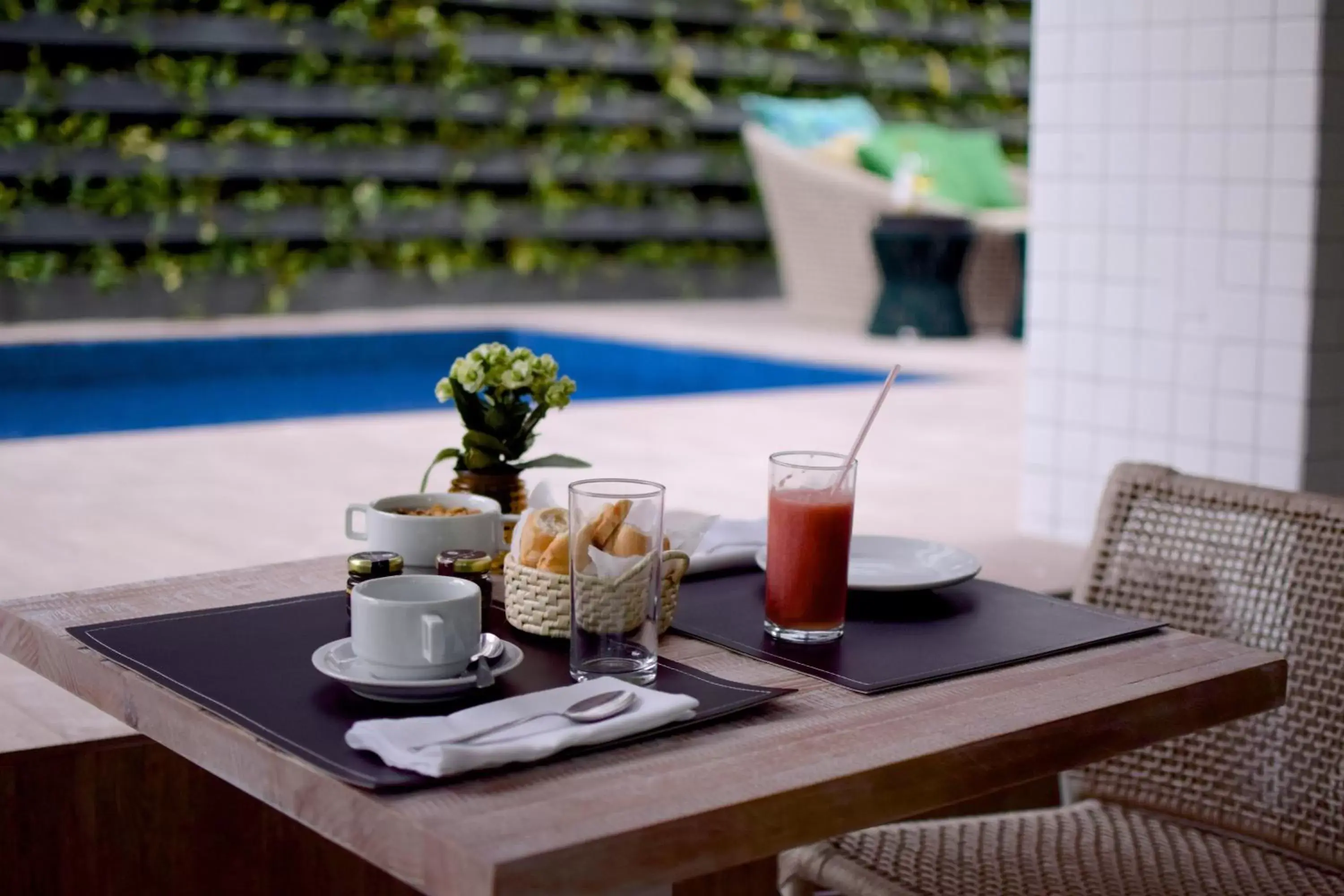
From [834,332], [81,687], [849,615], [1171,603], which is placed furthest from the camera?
[834,332]

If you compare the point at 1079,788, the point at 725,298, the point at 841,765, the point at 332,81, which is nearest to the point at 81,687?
the point at 841,765

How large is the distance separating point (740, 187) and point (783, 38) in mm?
651

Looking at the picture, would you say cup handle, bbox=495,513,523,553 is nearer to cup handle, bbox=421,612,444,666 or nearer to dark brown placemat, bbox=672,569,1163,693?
dark brown placemat, bbox=672,569,1163,693

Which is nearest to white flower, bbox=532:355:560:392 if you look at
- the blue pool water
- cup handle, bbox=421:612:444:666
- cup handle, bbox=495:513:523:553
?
cup handle, bbox=495:513:523:553

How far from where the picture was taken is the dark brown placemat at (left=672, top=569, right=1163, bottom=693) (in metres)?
1.17

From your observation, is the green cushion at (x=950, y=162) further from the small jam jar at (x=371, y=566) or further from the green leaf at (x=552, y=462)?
the small jam jar at (x=371, y=566)

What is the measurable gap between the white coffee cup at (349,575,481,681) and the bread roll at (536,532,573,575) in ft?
0.39

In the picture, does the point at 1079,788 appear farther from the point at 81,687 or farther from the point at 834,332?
the point at 834,332

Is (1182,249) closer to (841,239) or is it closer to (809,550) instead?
(809,550)

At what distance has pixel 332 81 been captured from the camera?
21.7 ft

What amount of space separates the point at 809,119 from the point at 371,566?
5.90 meters

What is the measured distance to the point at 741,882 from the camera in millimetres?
2084

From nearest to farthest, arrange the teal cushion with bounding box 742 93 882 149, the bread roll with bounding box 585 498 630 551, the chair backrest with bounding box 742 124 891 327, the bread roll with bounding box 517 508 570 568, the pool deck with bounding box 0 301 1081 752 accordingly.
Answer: the bread roll with bounding box 585 498 630 551
the bread roll with bounding box 517 508 570 568
the pool deck with bounding box 0 301 1081 752
the chair backrest with bounding box 742 124 891 327
the teal cushion with bounding box 742 93 882 149

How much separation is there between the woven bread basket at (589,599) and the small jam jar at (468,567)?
0.05ft
